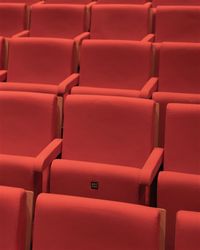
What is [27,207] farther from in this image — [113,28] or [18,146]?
[113,28]

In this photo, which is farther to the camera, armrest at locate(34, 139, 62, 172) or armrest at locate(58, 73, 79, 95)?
armrest at locate(58, 73, 79, 95)

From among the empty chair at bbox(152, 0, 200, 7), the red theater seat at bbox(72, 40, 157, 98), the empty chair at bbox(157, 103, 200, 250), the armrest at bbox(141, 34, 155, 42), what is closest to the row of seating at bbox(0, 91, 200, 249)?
the empty chair at bbox(157, 103, 200, 250)

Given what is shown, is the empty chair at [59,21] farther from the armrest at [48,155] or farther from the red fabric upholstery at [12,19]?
the armrest at [48,155]

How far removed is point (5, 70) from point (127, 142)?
0.28m

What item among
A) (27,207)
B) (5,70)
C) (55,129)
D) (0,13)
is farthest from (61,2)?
(27,207)

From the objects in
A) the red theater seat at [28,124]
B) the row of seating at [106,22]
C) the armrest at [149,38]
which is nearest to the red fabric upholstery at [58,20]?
the row of seating at [106,22]

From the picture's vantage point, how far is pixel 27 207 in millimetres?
344

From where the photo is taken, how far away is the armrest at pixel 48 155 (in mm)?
426

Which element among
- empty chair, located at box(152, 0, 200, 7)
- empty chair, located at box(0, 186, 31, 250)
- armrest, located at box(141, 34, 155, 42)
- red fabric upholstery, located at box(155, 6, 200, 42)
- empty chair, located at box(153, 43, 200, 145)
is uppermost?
empty chair, located at box(152, 0, 200, 7)

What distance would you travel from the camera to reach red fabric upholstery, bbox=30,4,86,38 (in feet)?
2.40

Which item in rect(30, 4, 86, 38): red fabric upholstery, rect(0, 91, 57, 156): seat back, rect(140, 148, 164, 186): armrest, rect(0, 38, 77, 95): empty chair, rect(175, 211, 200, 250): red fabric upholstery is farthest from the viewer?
rect(30, 4, 86, 38): red fabric upholstery

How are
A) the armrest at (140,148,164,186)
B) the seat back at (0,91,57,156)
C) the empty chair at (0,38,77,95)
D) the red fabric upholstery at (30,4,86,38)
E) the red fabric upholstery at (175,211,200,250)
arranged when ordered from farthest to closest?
the red fabric upholstery at (30,4,86,38), the empty chair at (0,38,77,95), the seat back at (0,91,57,156), the armrest at (140,148,164,186), the red fabric upholstery at (175,211,200,250)

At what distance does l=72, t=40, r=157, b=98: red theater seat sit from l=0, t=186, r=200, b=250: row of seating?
0.92ft

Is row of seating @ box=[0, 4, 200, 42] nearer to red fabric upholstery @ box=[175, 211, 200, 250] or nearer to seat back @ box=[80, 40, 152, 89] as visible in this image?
seat back @ box=[80, 40, 152, 89]
